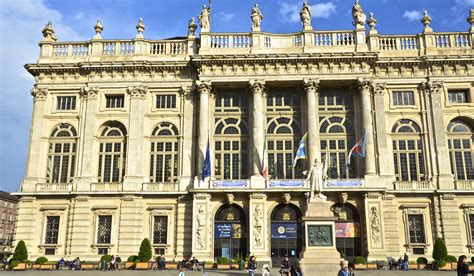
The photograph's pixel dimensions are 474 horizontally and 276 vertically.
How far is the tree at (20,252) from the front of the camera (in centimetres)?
3550

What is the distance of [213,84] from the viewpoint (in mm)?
39688

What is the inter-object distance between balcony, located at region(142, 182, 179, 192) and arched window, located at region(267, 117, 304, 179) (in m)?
7.80

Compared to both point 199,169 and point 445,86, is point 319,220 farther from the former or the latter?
point 445,86

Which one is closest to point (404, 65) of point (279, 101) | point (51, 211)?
point (279, 101)

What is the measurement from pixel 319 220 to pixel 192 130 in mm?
19646

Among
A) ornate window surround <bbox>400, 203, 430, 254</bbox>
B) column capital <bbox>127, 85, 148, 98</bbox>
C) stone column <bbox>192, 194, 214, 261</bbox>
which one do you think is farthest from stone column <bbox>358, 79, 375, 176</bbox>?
column capital <bbox>127, 85, 148, 98</bbox>

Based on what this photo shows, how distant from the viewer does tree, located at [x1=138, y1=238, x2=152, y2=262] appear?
3481cm

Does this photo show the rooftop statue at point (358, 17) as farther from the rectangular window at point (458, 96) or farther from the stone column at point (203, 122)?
the stone column at point (203, 122)

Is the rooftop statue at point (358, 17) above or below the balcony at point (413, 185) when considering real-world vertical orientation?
above

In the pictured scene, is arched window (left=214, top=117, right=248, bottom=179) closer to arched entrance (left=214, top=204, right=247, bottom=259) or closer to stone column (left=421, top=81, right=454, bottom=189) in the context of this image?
arched entrance (left=214, top=204, right=247, bottom=259)

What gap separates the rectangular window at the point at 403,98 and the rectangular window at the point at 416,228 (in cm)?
934

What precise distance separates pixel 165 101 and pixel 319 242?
75.0 feet

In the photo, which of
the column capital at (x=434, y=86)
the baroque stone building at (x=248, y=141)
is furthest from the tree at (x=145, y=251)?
the column capital at (x=434, y=86)

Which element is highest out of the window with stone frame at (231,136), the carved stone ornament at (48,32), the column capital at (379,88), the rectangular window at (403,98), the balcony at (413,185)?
the carved stone ornament at (48,32)
